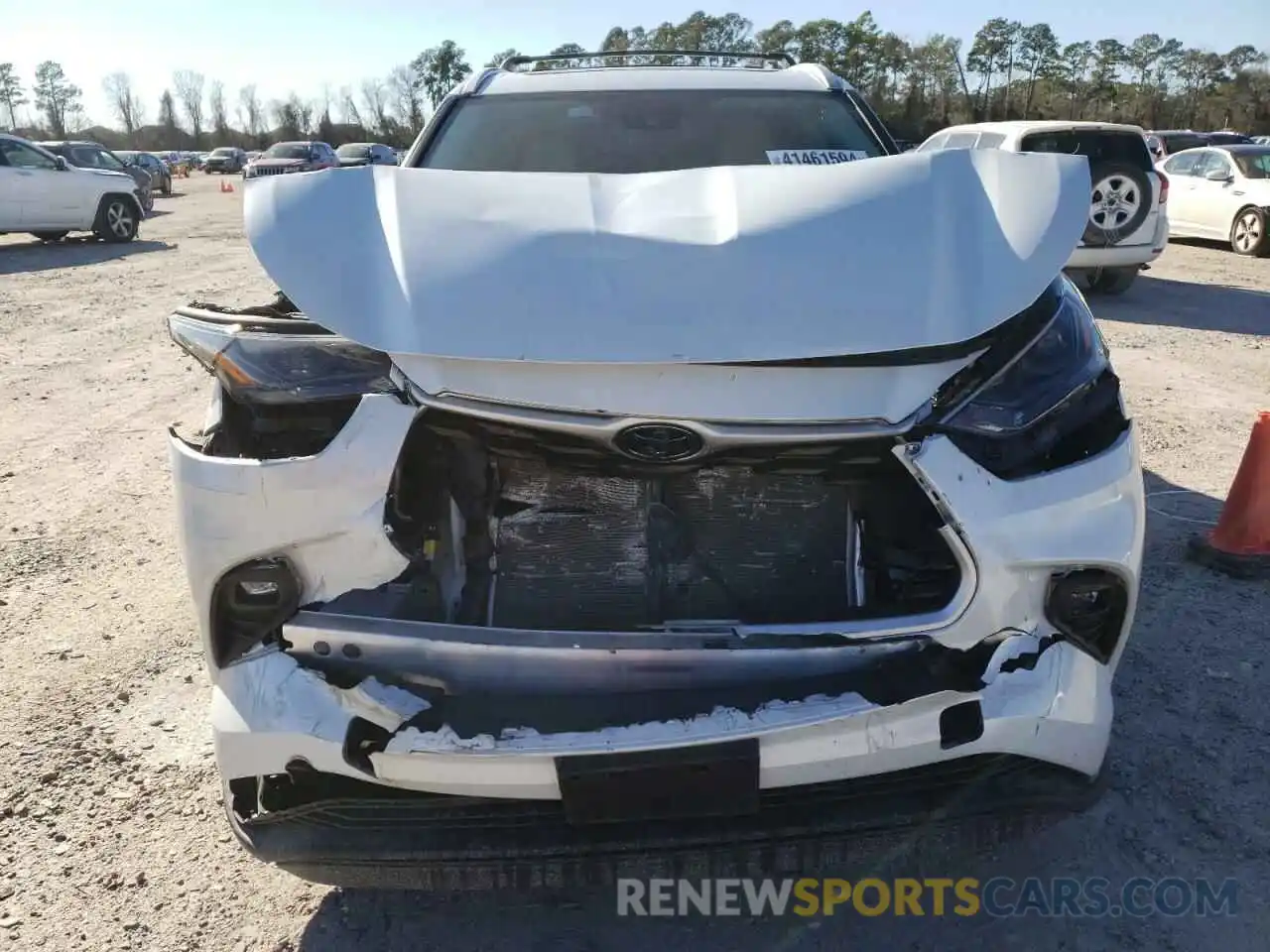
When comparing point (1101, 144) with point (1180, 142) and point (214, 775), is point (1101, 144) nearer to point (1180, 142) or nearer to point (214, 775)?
point (214, 775)

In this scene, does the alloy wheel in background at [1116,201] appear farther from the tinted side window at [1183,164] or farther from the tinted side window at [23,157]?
the tinted side window at [23,157]

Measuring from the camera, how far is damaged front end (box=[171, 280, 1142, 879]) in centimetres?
170

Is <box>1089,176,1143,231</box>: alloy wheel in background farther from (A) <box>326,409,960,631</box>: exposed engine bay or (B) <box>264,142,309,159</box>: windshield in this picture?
(B) <box>264,142,309,159</box>: windshield

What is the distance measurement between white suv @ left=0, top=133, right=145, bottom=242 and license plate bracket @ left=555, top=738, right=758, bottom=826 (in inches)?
637

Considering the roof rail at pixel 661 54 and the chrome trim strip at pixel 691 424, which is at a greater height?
the roof rail at pixel 661 54

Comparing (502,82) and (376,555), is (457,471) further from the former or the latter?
(502,82)

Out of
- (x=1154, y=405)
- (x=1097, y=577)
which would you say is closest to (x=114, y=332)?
(x=1154, y=405)

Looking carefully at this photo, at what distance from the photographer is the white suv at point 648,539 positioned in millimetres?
1727

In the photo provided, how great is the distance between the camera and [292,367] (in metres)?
1.88

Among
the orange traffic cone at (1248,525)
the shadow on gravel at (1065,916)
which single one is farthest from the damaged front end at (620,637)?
the orange traffic cone at (1248,525)

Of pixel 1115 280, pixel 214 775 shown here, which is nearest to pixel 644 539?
pixel 214 775

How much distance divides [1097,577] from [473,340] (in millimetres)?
1245

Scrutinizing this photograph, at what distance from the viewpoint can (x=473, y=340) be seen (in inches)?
71.4

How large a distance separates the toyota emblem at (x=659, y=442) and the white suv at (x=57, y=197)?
16.0 metres
